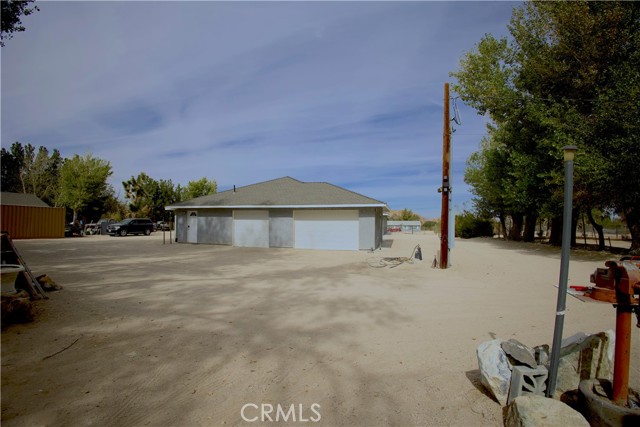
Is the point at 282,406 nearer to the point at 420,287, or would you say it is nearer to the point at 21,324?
the point at 21,324

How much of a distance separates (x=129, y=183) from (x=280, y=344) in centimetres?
4844

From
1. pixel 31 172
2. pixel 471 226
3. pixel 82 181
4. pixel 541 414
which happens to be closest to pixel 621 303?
pixel 541 414

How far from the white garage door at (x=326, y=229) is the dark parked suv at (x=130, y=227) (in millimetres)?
19251

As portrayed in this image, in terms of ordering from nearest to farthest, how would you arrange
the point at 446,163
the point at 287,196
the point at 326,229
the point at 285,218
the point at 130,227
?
the point at 446,163 → the point at 326,229 → the point at 285,218 → the point at 287,196 → the point at 130,227

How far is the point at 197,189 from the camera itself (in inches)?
1892

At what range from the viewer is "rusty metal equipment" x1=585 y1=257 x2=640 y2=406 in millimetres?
2689

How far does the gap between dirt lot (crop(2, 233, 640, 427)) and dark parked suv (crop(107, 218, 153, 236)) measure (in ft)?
83.3

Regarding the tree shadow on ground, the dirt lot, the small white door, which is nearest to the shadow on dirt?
the dirt lot

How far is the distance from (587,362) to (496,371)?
0.90 metres

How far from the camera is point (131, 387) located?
3.42 meters

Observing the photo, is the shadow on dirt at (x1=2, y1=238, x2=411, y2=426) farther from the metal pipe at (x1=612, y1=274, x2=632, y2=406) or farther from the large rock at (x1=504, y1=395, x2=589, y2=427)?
the metal pipe at (x1=612, y1=274, x2=632, y2=406)

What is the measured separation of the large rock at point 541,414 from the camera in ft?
8.40

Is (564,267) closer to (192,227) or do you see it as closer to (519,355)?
(519,355)

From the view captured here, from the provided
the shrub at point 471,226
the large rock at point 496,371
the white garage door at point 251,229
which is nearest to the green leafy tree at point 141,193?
the white garage door at point 251,229
